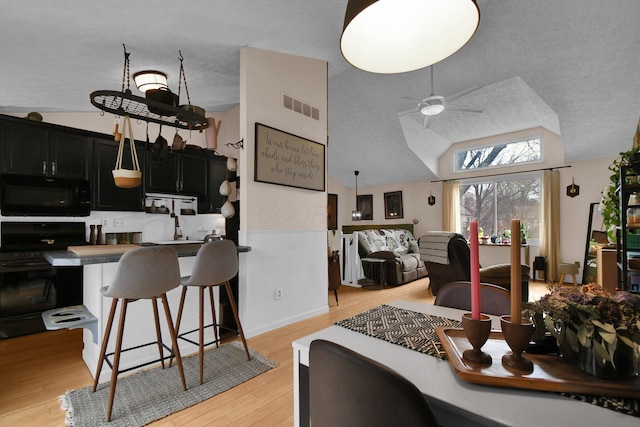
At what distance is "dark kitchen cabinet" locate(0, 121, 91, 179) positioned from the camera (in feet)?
9.98

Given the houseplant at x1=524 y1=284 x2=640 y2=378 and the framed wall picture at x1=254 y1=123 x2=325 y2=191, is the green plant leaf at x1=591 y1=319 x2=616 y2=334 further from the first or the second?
the framed wall picture at x1=254 y1=123 x2=325 y2=191

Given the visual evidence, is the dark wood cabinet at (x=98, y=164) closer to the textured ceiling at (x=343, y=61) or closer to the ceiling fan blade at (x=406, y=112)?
the textured ceiling at (x=343, y=61)

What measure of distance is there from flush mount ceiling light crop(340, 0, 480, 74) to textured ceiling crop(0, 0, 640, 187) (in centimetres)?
170

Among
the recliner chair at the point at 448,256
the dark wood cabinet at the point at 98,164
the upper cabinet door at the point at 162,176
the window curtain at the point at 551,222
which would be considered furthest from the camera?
the window curtain at the point at 551,222

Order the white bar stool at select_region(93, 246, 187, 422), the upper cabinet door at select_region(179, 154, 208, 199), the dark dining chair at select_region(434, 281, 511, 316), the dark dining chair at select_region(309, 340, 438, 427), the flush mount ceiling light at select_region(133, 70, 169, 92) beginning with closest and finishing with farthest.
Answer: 1. the dark dining chair at select_region(309, 340, 438, 427)
2. the dark dining chair at select_region(434, 281, 511, 316)
3. the white bar stool at select_region(93, 246, 187, 422)
4. the flush mount ceiling light at select_region(133, 70, 169, 92)
5. the upper cabinet door at select_region(179, 154, 208, 199)

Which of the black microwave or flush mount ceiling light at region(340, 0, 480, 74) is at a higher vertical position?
flush mount ceiling light at region(340, 0, 480, 74)

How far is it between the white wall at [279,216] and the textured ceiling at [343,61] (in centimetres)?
25

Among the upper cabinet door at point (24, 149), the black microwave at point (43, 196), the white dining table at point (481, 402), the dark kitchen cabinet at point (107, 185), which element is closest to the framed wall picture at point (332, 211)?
the dark kitchen cabinet at point (107, 185)

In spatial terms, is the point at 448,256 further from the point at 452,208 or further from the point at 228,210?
the point at 452,208

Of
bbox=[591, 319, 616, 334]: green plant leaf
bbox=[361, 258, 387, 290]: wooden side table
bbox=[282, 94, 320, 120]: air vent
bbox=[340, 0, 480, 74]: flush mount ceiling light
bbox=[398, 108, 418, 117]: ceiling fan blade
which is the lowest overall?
bbox=[361, 258, 387, 290]: wooden side table

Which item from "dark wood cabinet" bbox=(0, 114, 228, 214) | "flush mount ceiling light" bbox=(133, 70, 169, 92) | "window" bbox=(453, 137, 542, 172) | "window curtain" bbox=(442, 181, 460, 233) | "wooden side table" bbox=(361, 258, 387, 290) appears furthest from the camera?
"window curtain" bbox=(442, 181, 460, 233)

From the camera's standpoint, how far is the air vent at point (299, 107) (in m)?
3.32

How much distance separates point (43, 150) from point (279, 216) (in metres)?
2.61

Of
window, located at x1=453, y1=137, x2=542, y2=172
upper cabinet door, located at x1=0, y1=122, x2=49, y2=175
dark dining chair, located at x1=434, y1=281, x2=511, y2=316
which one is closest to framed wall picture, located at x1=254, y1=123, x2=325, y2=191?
dark dining chair, located at x1=434, y1=281, x2=511, y2=316
